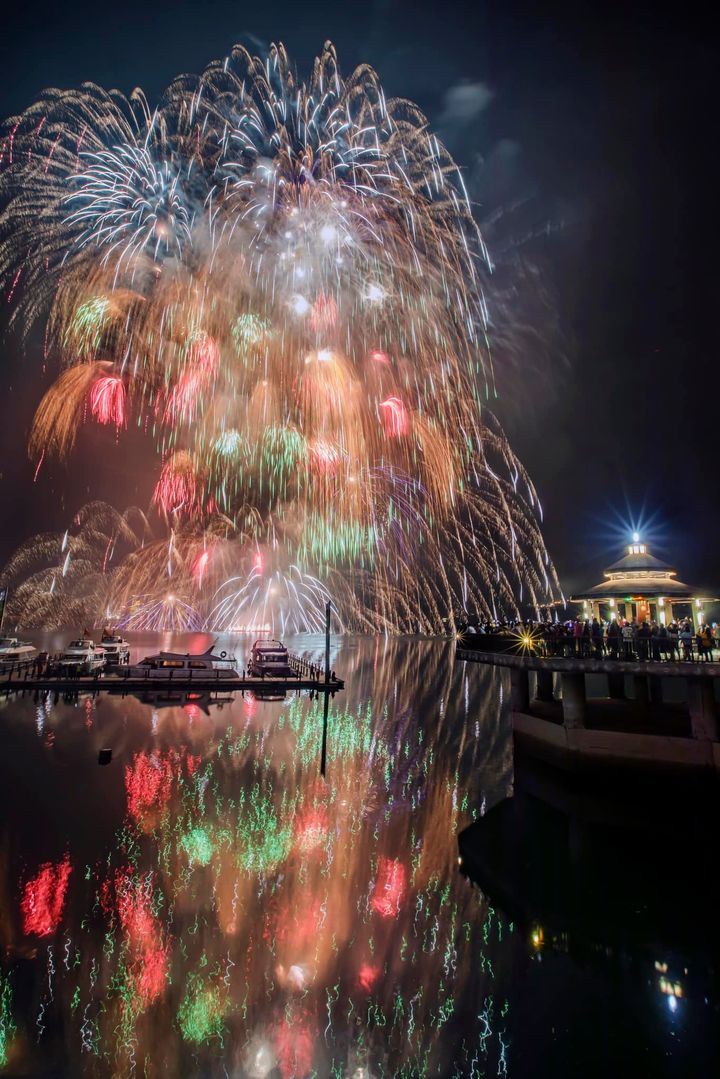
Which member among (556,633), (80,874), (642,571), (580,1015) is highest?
(642,571)

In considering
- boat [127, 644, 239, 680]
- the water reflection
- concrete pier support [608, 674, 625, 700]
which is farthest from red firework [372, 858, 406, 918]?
boat [127, 644, 239, 680]

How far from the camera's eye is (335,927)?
12328 millimetres

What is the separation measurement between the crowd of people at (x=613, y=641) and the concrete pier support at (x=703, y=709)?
3.44 feet

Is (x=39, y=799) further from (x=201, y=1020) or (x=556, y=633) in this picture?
(x=556, y=633)

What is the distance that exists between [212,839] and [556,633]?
17754 mm

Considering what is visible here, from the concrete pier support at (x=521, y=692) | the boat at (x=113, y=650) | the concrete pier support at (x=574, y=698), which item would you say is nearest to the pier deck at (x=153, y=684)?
the boat at (x=113, y=650)

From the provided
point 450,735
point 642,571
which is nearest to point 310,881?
point 450,735

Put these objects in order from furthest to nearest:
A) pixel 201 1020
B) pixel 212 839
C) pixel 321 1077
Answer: pixel 212 839, pixel 201 1020, pixel 321 1077

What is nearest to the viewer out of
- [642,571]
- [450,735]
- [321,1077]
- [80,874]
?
[321,1077]

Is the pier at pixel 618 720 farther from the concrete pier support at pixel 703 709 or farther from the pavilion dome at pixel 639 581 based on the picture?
the pavilion dome at pixel 639 581

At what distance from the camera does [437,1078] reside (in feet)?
27.7

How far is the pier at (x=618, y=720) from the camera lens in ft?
73.2

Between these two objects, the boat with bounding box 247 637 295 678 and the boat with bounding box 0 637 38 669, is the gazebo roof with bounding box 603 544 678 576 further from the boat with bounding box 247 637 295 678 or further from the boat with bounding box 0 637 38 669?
the boat with bounding box 0 637 38 669

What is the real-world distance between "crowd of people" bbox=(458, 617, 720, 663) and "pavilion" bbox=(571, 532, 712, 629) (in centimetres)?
252
